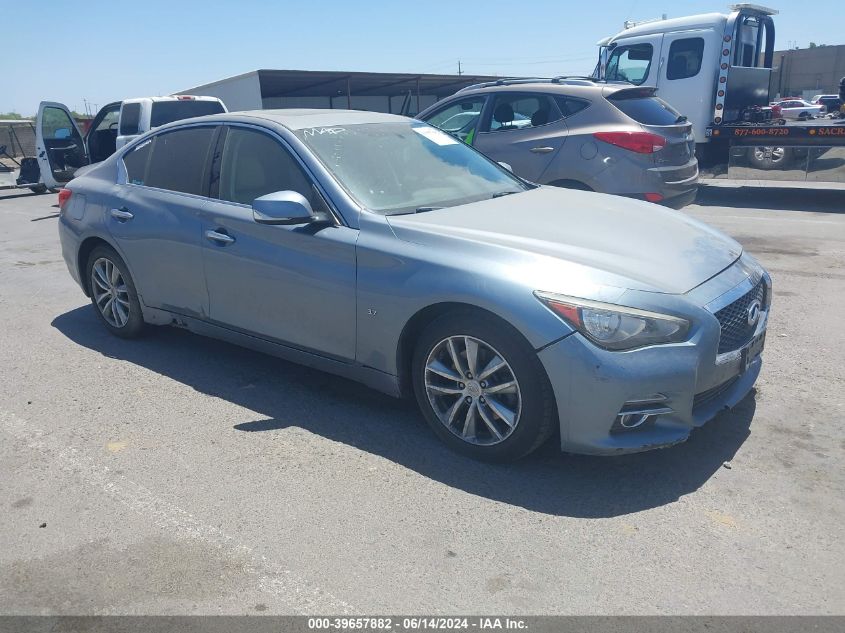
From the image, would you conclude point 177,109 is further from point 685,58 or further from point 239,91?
point 685,58

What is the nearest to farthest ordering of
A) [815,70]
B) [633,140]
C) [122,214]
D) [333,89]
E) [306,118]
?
1. [306,118]
2. [122,214]
3. [633,140]
4. [333,89]
5. [815,70]

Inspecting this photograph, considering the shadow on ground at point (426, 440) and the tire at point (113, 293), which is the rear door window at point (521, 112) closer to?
the shadow on ground at point (426, 440)

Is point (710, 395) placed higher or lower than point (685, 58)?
lower

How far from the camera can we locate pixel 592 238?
387 cm

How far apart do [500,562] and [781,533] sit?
1174mm

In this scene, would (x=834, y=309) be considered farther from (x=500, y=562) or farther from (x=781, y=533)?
(x=500, y=562)

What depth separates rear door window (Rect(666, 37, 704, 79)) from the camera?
13.0 meters

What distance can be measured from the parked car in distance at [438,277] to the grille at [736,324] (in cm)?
1

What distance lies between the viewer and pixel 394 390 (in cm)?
405

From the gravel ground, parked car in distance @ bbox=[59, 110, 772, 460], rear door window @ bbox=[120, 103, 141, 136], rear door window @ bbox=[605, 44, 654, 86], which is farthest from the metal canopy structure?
the gravel ground

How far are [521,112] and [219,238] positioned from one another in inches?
190

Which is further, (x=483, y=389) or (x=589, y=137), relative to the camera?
(x=589, y=137)

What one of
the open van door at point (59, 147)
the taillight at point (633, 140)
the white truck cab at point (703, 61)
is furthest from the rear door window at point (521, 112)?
the open van door at point (59, 147)

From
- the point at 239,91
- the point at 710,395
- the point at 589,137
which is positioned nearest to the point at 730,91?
the point at 589,137
